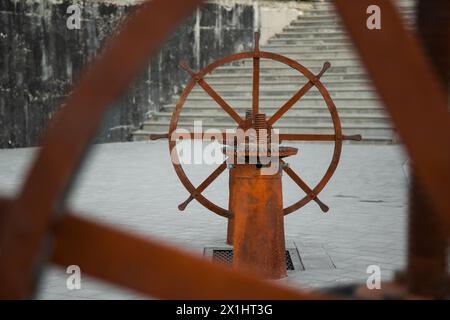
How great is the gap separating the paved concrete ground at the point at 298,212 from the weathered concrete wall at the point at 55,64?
1.30 meters

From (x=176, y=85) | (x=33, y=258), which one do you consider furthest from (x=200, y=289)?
(x=176, y=85)

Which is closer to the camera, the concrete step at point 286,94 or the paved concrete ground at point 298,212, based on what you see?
the paved concrete ground at point 298,212

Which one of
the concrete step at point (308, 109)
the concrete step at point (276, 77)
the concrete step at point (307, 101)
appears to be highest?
the concrete step at point (276, 77)

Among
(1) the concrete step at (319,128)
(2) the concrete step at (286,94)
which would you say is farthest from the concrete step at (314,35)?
(1) the concrete step at (319,128)

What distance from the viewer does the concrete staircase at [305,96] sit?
50.8 feet

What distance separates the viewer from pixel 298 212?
7.79 m

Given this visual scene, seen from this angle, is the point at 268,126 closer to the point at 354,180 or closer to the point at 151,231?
the point at 151,231

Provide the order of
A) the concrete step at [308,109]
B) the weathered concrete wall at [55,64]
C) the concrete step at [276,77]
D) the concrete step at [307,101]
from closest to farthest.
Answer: the weathered concrete wall at [55,64] → the concrete step at [308,109] → the concrete step at [307,101] → the concrete step at [276,77]

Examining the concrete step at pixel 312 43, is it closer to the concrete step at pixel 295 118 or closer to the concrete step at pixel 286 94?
the concrete step at pixel 286 94

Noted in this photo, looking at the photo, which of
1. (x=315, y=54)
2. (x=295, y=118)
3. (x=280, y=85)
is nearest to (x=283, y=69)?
(x=280, y=85)

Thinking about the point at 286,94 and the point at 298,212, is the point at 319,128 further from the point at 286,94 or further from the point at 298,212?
the point at 298,212

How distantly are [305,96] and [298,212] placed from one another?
9079 millimetres

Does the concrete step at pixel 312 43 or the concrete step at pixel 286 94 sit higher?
the concrete step at pixel 312 43

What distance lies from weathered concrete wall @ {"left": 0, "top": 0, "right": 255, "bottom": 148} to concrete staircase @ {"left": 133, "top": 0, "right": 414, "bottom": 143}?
467 millimetres
